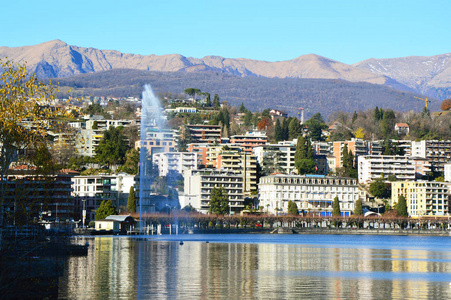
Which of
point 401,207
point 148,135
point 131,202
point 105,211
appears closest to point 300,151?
point 401,207

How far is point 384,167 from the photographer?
197 metres

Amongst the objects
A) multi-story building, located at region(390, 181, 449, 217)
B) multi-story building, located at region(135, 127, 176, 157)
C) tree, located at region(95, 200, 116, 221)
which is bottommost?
tree, located at region(95, 200, 116, 221)

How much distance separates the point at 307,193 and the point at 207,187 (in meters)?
24.3

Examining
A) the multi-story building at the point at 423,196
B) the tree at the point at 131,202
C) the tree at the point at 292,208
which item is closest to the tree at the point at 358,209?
the multi-story building at the point at 423,196

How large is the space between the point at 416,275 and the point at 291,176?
12130 centimetres

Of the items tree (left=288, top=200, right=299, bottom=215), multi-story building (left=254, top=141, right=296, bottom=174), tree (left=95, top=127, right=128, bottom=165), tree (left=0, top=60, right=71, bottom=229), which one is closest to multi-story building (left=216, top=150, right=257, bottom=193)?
multi-story building (left=254, top=141, right=296, bottom=174)

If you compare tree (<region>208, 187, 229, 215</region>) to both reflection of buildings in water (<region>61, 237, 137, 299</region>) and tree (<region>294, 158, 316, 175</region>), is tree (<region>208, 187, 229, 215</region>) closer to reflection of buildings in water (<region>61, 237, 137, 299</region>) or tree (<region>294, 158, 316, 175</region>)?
tree (<region>294, 158, 316, 175</region>)

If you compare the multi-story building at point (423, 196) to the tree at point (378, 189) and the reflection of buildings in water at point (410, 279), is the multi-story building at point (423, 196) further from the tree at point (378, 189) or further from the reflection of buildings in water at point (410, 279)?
the reflection of buildings in water at point (410, 279)

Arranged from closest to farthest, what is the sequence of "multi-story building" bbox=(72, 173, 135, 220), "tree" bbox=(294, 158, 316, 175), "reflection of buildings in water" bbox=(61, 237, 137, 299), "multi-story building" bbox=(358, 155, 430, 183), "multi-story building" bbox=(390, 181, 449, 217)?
"reflection of buildings in water" bbox=(61, 237, 137, 299)
"multi-story building" bbox=(72, 173, 135, 220)
"multi-story building" bbox=(390, 181, 449, 217)
"tree" bbox=(294, 158, 316, 175)
"multi-story building" bbox=(358, 155, 430, 183)

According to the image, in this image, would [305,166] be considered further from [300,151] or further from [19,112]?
[19,112]

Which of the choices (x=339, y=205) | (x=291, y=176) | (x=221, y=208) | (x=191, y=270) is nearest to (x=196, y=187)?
(x=221, y=208)

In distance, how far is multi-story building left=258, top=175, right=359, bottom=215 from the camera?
558 feet

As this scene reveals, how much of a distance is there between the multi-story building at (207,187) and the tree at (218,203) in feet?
14.3

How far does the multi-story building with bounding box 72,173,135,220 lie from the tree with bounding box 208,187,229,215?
18149 mm
